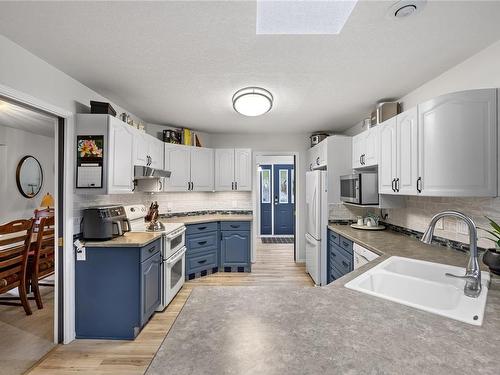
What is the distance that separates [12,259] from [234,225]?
2.66 m

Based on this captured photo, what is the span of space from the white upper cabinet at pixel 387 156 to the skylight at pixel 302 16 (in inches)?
48.4

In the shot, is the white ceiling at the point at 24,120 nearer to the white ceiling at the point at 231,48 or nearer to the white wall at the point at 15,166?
the white wall at the point at 15,166

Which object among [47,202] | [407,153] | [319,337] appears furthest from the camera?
[47,202]

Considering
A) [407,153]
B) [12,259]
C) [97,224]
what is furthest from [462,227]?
[12,259]

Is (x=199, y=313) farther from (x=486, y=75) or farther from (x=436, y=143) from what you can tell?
(x=486, y=75)

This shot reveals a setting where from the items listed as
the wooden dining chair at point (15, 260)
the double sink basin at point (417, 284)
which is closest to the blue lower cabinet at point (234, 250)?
the wooden dining chair at point (15, 260)

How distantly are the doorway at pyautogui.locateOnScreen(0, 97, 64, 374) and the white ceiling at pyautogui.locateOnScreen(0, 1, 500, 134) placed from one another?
0.63 metres

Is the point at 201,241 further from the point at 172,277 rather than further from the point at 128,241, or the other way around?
the point at 128,241

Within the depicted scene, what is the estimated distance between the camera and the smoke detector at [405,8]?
1.31 m

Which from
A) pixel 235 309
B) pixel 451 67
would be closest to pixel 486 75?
pixel 451 67

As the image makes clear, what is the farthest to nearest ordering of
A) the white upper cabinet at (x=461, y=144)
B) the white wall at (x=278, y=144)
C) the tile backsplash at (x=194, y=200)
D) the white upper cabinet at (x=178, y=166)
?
the white wall at (x=278, y=144)
the white upper cabinet at (x=178, y=166)
the tile backsplash at (x=194, y=200)
the white upper cabinet at (x=461, y=144)

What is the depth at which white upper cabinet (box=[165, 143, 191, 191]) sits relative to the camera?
3805mm

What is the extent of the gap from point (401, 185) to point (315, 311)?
179 centimetres

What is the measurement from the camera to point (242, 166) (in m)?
4.40
